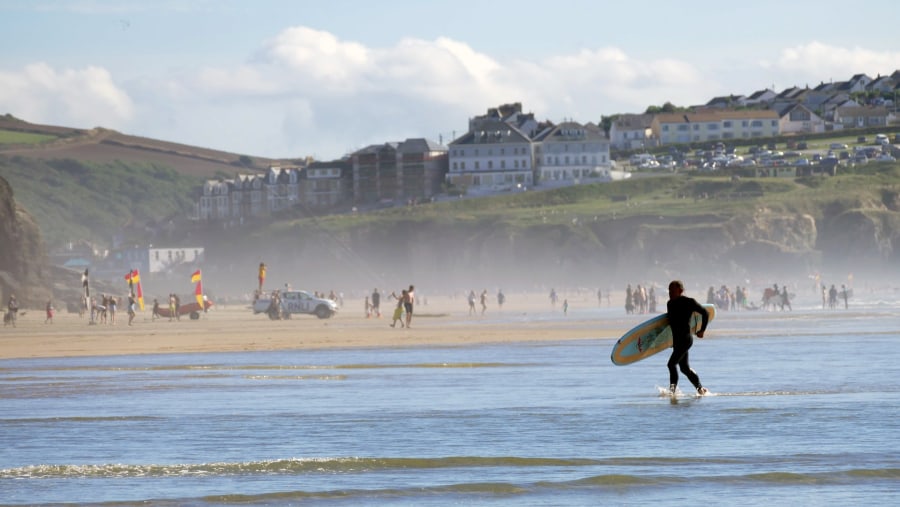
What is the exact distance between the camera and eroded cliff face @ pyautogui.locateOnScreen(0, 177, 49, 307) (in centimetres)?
6825

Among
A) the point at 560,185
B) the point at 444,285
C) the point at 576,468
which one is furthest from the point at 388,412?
the point at 560,185

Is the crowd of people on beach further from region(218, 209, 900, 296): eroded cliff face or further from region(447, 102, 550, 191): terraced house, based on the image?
region(447, 102, 550, 191): terraced house

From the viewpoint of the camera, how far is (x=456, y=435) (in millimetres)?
15875

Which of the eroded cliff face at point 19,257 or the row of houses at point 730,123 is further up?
the row of houses at point 730,123

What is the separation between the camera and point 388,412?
18.3 metres

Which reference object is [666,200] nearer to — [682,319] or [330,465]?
[682,319]

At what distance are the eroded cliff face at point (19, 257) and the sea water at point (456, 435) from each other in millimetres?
43420

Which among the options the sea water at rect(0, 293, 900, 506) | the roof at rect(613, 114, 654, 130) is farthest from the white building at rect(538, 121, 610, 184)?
the sea water at rect(0, 293, 900, 506)

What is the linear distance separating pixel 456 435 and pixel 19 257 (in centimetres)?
5837

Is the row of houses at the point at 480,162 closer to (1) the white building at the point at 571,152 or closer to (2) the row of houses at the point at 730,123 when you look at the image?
(1) the white building at the point at 571,152

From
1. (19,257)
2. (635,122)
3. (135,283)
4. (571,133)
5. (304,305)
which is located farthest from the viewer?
(635,122)

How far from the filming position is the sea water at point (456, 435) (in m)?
12.3

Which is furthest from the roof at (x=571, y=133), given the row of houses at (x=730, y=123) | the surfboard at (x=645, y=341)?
the surfboard at (x=645, y=341)

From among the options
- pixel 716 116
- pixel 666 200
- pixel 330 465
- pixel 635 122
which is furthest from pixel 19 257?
pixel 716 116
